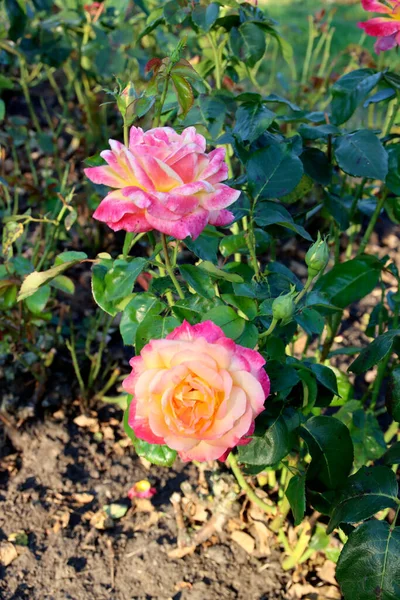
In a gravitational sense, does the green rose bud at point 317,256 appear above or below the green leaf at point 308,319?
above

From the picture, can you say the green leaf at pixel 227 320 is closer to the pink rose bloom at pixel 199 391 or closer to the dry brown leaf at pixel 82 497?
the pink rose bloom at pixel 199 391

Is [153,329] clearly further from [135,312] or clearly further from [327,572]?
[327,572]

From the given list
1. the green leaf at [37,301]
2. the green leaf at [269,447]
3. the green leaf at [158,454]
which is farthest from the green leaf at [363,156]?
the green leaf at [37,301]

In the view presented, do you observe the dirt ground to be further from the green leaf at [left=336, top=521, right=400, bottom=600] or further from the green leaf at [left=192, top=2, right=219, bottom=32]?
the green leaf at [left=192, top=2, right=219, bottom=32]

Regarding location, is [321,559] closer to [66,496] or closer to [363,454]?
[363,454]

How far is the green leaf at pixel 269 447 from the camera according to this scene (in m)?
1.01

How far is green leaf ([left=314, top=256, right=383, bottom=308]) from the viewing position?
1.29 metres

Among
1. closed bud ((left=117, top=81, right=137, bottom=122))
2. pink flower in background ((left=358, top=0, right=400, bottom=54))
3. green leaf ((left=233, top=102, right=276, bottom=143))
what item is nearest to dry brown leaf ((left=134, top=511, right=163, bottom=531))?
green leaf ((left=233, top=102, right=276, bottom=143))

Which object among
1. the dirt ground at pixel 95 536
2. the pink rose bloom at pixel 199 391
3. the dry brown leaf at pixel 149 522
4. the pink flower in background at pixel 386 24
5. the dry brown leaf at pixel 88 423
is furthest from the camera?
the dry brown leaf at pixel 88 423

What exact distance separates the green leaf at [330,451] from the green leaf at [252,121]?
1.74ft

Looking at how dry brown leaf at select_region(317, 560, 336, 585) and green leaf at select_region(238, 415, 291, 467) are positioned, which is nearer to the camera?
green leaf at select_region(238, 415, 291, 467)

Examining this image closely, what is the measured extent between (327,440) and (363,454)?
31 centimetres

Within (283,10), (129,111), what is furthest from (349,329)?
(283,10)

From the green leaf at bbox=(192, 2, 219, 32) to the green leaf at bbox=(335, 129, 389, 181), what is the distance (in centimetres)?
34
